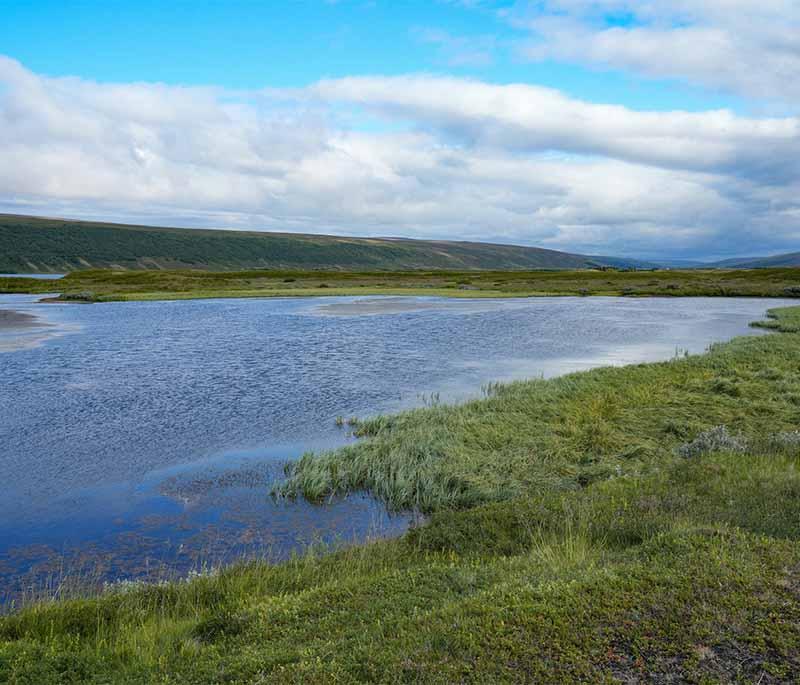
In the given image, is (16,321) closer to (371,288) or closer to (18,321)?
(18,321)

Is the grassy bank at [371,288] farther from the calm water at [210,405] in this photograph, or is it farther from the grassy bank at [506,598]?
the grassy bank at [506,598]

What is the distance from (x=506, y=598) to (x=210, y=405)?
1655cm

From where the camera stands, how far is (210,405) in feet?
70.9

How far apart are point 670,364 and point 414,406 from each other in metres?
11.9

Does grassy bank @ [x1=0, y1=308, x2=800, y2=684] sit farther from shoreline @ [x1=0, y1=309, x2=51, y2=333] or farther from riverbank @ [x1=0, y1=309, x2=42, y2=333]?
riverbank @ [x1=0, y1=309, x2=42, y2=333]

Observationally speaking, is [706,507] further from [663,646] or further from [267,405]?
[267,405]

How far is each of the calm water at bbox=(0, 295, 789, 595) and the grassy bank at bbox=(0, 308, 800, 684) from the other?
1947 mm

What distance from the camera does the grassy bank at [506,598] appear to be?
5.93 meters

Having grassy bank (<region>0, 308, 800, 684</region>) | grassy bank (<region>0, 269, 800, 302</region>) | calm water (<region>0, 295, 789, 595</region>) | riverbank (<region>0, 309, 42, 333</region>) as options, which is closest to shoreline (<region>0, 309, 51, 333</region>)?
riverbank (<region>0, 309, 42, 333</region>)

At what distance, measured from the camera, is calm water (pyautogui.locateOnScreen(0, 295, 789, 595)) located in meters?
11.8

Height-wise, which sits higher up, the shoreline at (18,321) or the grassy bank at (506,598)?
the grassy bank at (506,598)

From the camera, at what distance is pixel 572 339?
130 ft

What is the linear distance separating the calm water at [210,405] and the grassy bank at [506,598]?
Result: 6.39ft

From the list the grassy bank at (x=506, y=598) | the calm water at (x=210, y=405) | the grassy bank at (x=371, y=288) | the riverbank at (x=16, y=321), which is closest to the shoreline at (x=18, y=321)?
the riverbank at (x=16, y=321)
